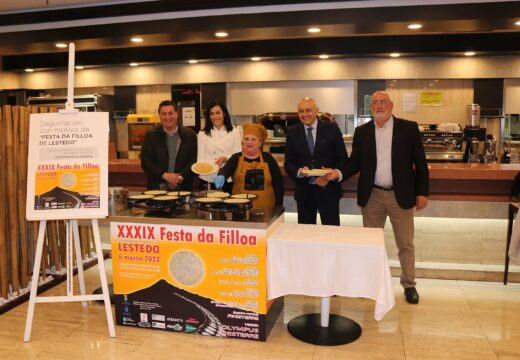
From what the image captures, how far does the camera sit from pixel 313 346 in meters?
3.20

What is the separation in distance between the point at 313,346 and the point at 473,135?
185 inches

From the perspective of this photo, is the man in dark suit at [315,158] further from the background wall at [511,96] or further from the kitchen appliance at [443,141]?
the background wall at [511,96]

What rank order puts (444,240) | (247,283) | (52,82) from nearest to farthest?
(247,283) < (444,240) < (52,82)

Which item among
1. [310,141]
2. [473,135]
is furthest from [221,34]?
[473,135]

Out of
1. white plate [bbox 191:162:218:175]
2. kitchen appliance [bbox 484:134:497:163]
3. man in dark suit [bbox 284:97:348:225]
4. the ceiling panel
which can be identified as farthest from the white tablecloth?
kitchen appliance [bbox 484:134:497:163]

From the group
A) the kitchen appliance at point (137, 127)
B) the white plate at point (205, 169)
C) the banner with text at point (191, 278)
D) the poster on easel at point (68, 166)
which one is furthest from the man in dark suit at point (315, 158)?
the kitchen appliance at point (137, 127)

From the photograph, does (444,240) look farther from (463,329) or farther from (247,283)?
(247,283)

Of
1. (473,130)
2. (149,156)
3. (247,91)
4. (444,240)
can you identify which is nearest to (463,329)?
(444,240)

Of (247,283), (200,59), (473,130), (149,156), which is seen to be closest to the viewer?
(247,283)

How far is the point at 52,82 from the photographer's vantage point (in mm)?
8883

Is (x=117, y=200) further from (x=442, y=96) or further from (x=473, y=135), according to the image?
(x=442, y=96)

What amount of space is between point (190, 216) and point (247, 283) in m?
0.60

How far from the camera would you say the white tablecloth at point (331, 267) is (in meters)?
2.97

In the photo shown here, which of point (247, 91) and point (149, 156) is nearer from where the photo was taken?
point (149, 156)
